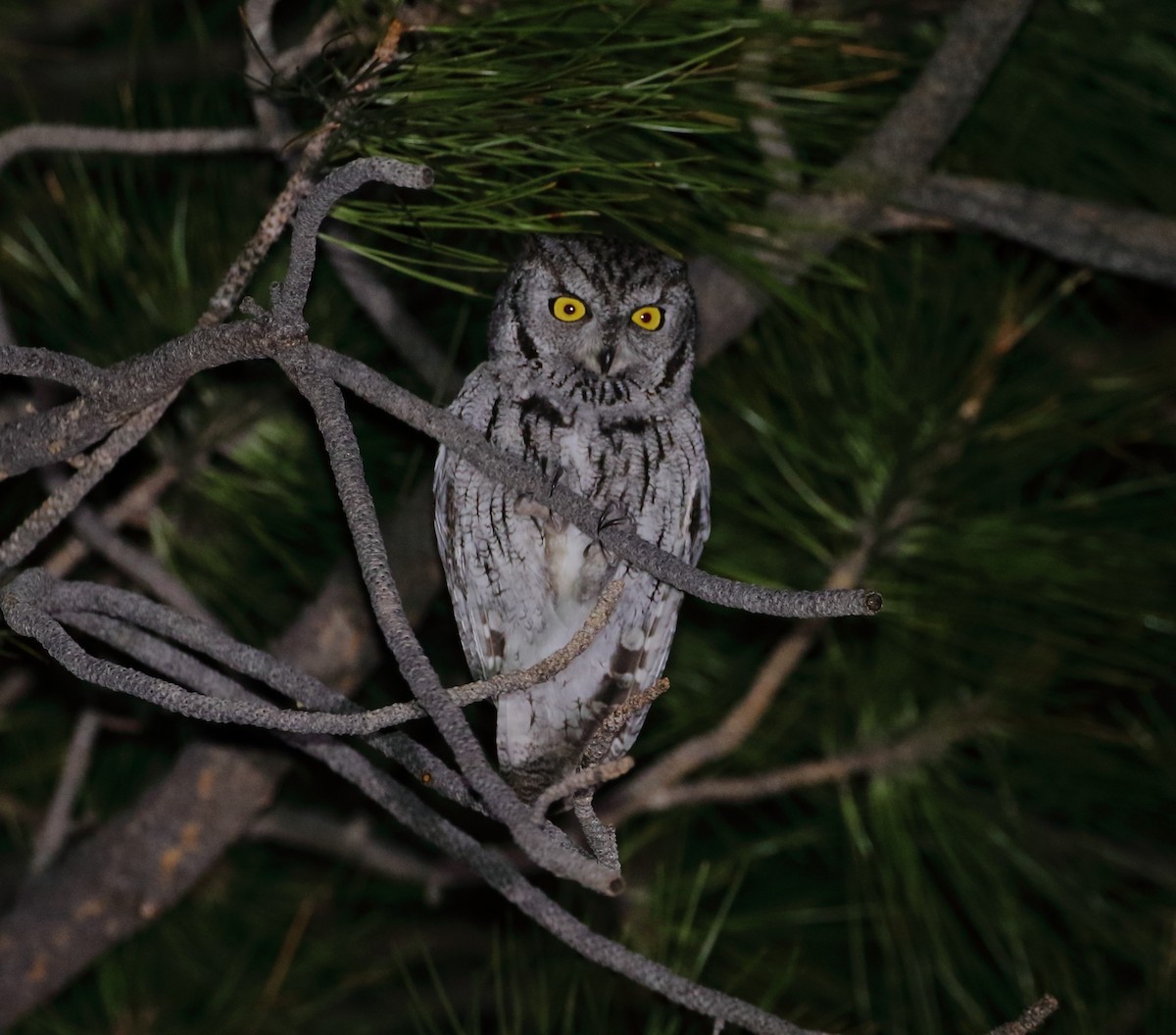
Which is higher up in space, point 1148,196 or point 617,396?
point 1148,196

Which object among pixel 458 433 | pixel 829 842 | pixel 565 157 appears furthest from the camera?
pixel 829 842

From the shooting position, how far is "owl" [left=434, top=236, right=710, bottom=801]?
107 cm

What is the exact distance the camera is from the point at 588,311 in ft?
3.68

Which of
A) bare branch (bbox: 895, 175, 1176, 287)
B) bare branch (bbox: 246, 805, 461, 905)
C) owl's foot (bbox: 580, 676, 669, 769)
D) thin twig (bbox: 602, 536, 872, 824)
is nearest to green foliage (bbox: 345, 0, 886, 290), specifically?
bare branch (bbox: 895, 175, 1176, 287)

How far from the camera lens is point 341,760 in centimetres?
96

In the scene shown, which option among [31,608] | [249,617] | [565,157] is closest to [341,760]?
[31,608]

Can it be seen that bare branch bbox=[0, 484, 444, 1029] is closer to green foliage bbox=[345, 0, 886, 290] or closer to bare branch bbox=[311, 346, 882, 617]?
green foliage bbox=[345, 0, 886, 290]

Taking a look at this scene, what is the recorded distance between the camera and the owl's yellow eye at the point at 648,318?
44.9 inches

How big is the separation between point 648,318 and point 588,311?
2.5 inches

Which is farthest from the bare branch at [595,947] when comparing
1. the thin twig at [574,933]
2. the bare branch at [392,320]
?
the bare branch at [392,320]

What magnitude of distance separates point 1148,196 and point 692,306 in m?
0.76

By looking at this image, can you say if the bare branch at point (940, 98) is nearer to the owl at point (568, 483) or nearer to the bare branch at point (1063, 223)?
the bare branch at point (1063, 223)

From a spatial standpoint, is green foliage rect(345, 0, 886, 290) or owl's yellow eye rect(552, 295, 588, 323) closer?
green foliage rect(345, 0, 886, 290)

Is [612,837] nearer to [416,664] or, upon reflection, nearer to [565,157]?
[416,664]
